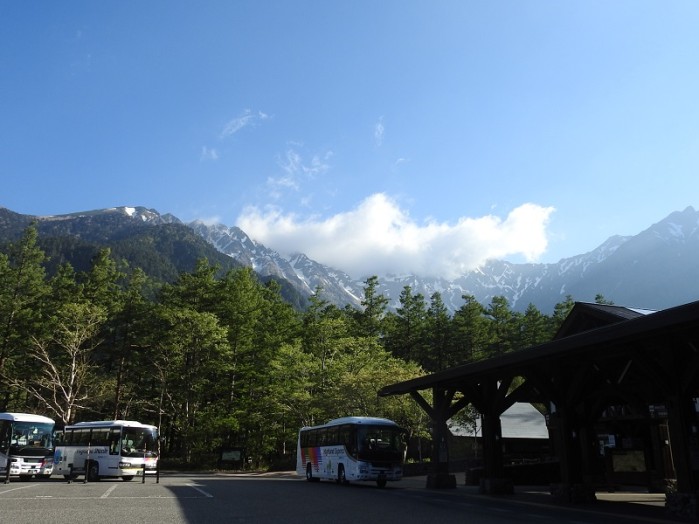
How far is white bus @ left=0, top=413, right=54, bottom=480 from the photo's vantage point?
936 inches

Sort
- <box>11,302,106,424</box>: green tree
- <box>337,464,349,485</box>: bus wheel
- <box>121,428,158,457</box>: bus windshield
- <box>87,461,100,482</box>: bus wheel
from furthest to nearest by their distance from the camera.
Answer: <box>11,302,106,424</box>: green tree, <box>87,461,100,482</box>: bus wheel, <box>121,428,158,457</box>: bus windshield, <box>337,464,349,485</box>: bus wheel

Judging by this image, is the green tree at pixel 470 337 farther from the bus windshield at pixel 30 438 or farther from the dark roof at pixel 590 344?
the bus windshield at pixel 30 438

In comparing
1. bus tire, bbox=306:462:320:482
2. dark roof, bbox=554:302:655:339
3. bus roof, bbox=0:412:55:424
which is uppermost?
dark roof, bbox=554:302:655:339

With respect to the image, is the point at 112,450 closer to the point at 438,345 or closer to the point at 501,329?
the point at 438,345

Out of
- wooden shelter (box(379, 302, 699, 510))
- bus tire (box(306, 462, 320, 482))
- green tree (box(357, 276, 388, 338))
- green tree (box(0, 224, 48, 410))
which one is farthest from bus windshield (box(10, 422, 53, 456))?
green tree (box(357, 276, 388, 338))

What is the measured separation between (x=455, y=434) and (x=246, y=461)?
51.9ft

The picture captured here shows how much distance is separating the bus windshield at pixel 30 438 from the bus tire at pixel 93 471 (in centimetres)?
302

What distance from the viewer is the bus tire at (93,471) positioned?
927 inches

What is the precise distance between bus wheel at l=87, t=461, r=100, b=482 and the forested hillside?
12.2 metres

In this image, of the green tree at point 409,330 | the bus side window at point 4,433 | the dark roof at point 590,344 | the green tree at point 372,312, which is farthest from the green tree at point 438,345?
the bus side window at point 4,433

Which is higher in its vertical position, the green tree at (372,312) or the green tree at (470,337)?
the green tree at (372,312)

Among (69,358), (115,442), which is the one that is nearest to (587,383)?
(115,442)

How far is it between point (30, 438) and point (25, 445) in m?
0.50

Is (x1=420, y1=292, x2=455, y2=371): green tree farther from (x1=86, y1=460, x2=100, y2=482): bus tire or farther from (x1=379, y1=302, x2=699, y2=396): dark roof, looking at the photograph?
(x1=379, y1=302, x2=699, y2=396): dark roof
